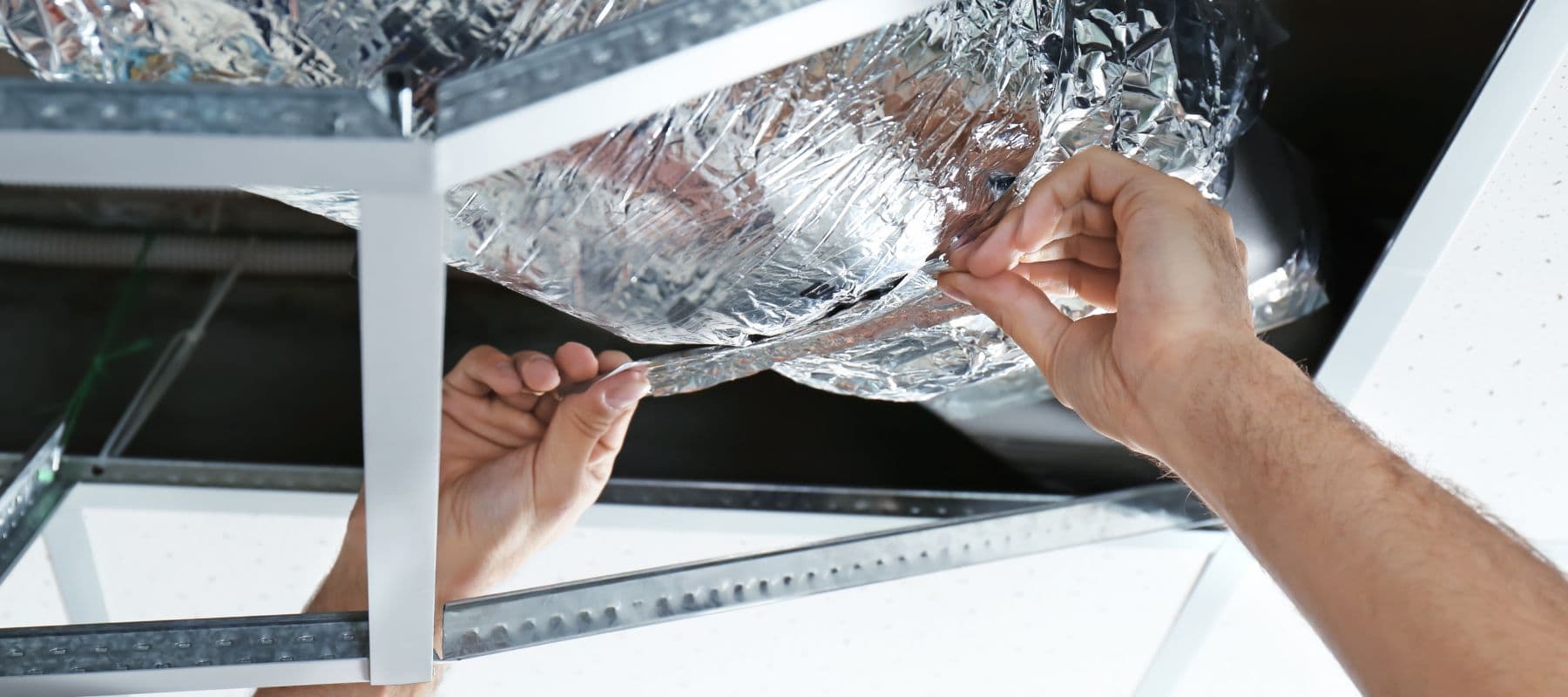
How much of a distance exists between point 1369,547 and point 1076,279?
314 millimetres

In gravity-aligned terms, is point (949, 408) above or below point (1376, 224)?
below

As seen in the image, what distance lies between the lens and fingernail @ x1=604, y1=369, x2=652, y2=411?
34.3 inches

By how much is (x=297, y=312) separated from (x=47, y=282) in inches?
12.8

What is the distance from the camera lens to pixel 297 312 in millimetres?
1320

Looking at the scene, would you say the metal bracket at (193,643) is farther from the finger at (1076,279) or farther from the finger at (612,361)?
the finger at (1076,279)

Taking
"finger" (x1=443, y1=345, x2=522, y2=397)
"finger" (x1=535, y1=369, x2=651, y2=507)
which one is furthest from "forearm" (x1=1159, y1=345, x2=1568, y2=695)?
"finger" (x1=443, y1=345, x2=522, y2=397)

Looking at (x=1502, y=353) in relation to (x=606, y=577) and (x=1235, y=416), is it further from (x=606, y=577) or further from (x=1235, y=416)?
(x=606, y=577)

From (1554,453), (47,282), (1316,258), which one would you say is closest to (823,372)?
(1316,258)

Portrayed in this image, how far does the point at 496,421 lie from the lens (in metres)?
1.02

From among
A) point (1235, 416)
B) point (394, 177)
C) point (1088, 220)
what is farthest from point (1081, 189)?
point (394, 177)

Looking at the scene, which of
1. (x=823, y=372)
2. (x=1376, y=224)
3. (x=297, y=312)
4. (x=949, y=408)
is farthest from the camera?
(x=297, y=312)

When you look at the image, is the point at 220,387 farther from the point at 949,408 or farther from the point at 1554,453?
the point at 1554,453

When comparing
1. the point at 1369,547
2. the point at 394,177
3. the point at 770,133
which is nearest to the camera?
the point at 394,177

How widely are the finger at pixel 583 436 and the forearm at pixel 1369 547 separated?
16.8 inches
